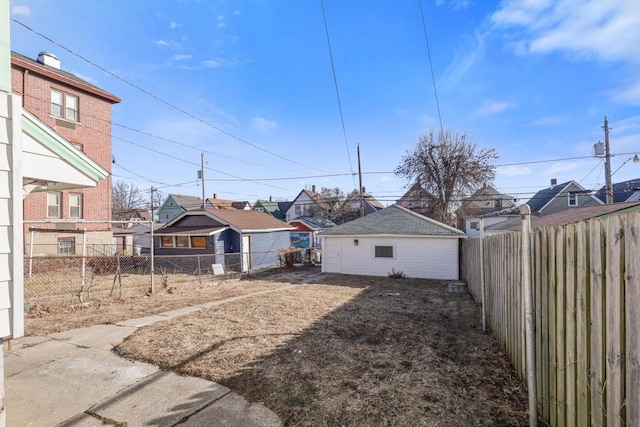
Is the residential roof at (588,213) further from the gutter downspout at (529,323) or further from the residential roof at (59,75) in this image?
the residential roof at (59,75)

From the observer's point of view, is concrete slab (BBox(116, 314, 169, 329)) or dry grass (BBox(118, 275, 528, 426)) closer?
dry grass (BBox(118, 275, 528, 426))

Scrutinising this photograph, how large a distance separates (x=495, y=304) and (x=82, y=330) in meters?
7.12

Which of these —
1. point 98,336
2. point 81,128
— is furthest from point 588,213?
point 81,128

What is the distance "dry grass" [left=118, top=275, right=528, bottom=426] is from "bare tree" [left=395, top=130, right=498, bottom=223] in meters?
18.7

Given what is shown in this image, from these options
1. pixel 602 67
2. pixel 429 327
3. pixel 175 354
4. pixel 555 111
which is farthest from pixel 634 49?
pixel 175 354

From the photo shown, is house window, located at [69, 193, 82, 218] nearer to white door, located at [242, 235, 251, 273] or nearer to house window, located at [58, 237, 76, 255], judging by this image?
house window, located at [58, 237, 76, 255]

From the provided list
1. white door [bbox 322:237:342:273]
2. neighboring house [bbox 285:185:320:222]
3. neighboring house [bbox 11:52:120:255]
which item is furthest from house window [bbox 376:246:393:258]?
neighboring house [bbox 285:185:320:222]

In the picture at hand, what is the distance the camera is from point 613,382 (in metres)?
1.63

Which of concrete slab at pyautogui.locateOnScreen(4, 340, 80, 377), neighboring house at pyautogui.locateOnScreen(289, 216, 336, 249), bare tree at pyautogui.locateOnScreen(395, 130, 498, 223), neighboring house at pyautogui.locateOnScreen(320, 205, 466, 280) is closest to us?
concrete slab at pyautogui.locateOnScreen(4, 340, 80, 377)

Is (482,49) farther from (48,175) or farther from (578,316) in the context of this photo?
(48,175)

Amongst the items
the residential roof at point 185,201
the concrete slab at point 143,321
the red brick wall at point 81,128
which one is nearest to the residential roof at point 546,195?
the concrete slab at point 143,321

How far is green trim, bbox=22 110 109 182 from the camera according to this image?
300 cm

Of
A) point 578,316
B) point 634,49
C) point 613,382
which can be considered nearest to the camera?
point 613,382

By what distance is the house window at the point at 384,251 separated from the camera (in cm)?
1462
